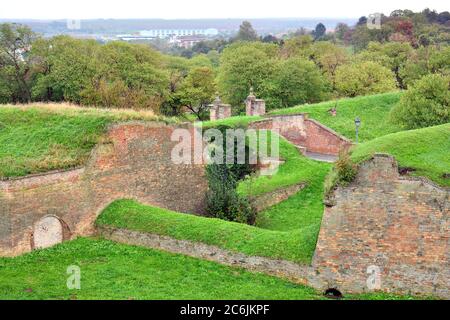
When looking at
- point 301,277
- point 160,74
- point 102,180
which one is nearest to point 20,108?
point 102,180

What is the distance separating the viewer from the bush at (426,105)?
1252 inches

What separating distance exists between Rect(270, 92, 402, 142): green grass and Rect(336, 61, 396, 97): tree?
7809mm

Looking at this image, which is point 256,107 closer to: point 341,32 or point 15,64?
point 15,64

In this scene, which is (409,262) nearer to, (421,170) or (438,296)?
(438,296)

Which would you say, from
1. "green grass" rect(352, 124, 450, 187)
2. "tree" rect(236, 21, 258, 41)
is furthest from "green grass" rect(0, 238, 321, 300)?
"tree" rect(236, 21, 258, 41)

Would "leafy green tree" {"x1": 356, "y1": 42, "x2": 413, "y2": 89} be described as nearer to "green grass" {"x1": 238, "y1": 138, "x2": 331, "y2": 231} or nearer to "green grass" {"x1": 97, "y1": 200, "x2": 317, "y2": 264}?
"green grass" {"x1": 238, "y1": 138, "x2": 331, "y2": 231}

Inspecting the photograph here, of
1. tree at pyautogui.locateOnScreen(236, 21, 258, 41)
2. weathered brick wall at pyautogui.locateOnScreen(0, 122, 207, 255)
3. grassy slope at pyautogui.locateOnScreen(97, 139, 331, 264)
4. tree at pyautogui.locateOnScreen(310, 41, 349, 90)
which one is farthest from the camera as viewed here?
tree at pyautogui.locateOnScreen(236, 21, 258, 41)

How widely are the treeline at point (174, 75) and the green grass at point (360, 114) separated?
252 cm

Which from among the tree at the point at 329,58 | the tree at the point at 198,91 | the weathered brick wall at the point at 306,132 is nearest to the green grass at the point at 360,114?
the weathered brick wall at the point at 306,132

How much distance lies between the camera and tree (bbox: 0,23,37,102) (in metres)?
45.6

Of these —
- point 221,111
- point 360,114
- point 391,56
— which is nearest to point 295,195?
point 360,114

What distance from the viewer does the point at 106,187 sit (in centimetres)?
2225

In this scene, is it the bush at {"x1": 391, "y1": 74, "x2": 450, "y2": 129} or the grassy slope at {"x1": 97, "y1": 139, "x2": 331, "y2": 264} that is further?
the bush at {"x1": 391, "y1": 74, "x2": 450, "y2": 129}

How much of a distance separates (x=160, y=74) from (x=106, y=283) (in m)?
37.3
